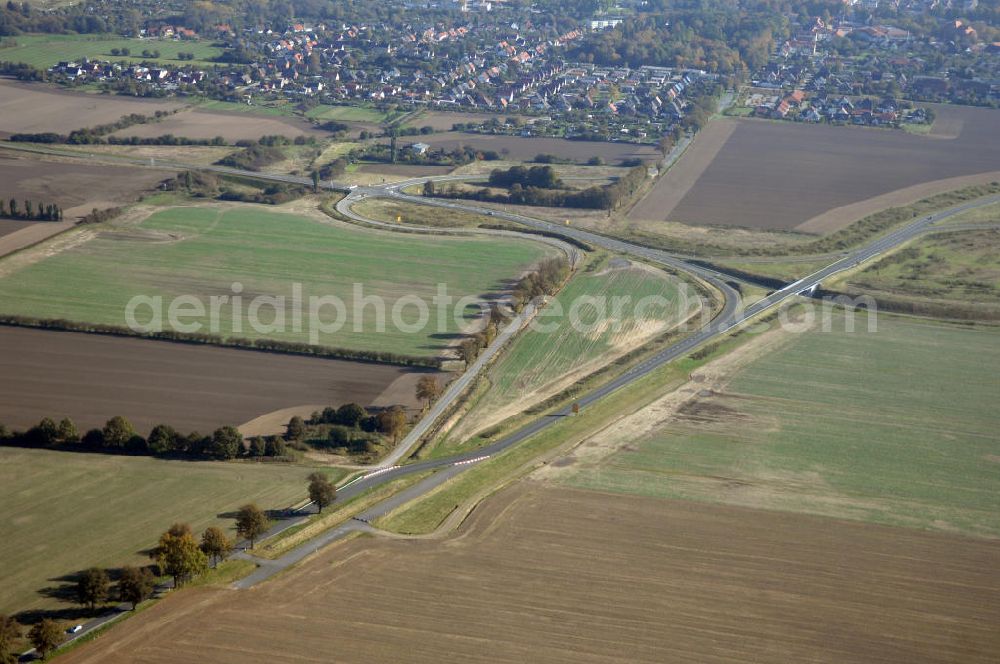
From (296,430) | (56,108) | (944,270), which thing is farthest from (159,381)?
(56,108)

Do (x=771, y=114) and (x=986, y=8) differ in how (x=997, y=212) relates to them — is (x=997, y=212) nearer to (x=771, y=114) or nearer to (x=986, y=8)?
(x=771, y=114)

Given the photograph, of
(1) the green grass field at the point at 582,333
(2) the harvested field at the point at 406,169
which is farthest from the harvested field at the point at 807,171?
(2) the harvested field at the point at 406,169

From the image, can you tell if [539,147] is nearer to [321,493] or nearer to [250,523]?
[321,493]

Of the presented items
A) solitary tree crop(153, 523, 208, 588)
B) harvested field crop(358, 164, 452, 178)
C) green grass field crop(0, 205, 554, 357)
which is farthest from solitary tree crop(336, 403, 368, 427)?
harvested field crop(358, 164, 452, 178)

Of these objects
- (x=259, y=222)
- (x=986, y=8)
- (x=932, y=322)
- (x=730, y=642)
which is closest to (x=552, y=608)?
(x=730, y=642)

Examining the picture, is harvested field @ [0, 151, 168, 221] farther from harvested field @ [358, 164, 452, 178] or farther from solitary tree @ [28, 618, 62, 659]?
solitary tree @ [28, 618, 62, 659]

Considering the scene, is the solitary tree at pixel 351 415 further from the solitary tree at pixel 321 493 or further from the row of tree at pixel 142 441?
the solitary tree at pixel 321 493
